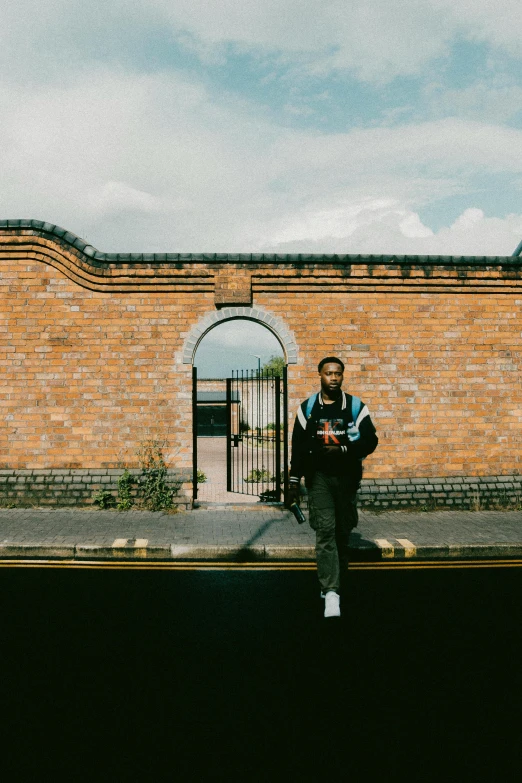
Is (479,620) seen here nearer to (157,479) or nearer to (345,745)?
(345,745)

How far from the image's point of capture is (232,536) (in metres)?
7.96

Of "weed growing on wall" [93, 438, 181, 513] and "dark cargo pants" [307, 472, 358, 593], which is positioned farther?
"weed growing on wall" [93, 438, 181, 513]

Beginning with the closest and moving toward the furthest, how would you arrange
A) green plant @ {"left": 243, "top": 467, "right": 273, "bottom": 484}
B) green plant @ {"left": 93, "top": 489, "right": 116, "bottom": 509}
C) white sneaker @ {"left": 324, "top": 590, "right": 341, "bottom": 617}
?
white sneaker @ {"left": 324, "top": 590, "right": 341, "bottom": 617}
green plant @ {"left": 93, "top": 489, "right": 116, "bottom": 509}
green plant @ {"left": 243, "top": 467, "right": 273, "bottom": 484}

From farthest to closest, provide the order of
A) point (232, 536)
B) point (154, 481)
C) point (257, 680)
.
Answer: point (154, 481)
point (232, 536)
point (257, 680)

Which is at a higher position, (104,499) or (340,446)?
(340,446)

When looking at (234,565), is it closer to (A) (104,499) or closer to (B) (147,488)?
(B) (147,488)

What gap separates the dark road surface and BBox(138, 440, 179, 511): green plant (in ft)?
11.6

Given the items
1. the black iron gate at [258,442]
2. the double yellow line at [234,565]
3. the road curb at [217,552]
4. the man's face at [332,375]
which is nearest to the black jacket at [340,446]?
the man's face at [332,375]

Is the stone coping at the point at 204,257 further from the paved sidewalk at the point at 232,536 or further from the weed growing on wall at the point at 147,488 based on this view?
the paved sidewalk at the point at 232,536

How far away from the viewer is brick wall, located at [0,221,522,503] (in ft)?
33.1

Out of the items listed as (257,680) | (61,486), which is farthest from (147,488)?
(257,680)

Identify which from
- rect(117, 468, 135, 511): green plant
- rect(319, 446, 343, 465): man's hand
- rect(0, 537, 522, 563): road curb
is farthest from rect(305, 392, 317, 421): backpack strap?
rect(117, 468, 135, 511): green plant

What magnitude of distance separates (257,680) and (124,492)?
20.4 feet

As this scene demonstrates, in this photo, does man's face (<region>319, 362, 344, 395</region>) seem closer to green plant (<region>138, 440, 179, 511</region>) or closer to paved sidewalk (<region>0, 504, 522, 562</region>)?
paved sidewalk (<region>0, 504, 522, 562</region>)
